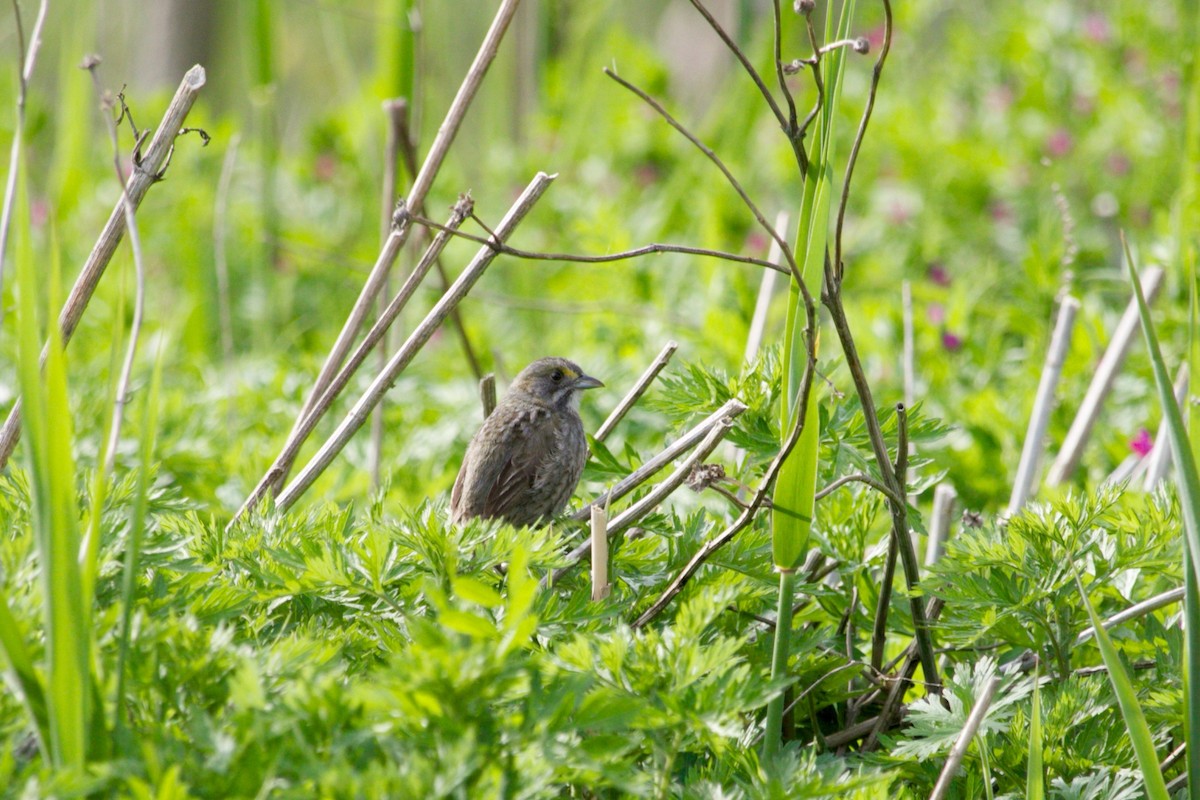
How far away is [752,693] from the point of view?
157cm

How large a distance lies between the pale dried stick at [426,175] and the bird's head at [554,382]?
83 cm

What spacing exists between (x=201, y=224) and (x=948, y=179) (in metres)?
3.66

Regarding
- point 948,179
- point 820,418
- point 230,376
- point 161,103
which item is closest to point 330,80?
point 161,103

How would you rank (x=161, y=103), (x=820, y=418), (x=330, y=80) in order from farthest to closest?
(x=330, y=80) → (x=161, y=103) → (x=820, y=418)

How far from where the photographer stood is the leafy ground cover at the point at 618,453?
1.44 m

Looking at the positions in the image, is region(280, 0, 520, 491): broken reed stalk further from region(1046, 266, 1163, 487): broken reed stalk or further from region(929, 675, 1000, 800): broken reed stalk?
region(1046, 266, 1163, 487): broken reed stalk

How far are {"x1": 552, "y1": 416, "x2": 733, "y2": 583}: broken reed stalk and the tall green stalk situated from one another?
198 mm

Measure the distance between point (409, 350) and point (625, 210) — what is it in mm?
3575

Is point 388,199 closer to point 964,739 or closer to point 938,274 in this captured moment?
point 964,739

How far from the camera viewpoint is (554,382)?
3.30 meters

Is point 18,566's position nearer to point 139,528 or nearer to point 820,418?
point 139,528

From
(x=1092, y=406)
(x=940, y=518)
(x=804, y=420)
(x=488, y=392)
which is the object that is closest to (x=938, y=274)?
(x=1092, y=406)

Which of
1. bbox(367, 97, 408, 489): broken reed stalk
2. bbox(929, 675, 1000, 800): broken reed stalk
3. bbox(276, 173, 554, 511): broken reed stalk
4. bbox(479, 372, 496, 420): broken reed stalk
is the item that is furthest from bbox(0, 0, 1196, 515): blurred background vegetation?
bbox(929, 675, 1000, 800): broken reed stalk

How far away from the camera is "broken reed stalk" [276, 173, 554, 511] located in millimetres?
2176
